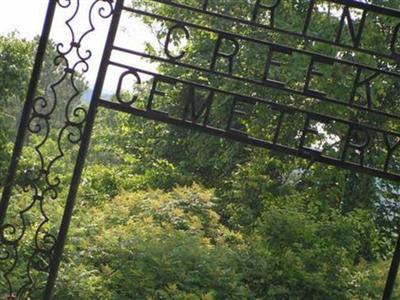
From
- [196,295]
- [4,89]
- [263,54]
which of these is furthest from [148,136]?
[196,295]


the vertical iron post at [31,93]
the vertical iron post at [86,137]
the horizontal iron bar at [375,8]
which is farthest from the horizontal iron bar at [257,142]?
the horizontal iron bar at [375,8]

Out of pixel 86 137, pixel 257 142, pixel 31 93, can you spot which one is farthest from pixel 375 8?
pixel 31 93

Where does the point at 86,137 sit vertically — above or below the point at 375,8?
below

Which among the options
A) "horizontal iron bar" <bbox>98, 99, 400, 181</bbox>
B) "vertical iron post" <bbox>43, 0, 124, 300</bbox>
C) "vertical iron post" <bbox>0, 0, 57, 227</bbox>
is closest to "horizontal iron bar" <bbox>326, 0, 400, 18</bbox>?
"horizontal iron bar" <bbox>98, 99, 400, 181</bbox>

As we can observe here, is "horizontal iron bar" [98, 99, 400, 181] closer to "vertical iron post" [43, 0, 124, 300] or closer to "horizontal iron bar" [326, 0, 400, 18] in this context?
"vertical iron post" [43, 0, 124, 300]

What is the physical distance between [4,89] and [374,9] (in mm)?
10790

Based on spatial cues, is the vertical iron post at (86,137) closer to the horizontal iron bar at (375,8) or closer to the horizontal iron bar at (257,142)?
the horizontal iron bar at (257,142)

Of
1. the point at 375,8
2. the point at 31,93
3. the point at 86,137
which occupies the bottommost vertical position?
the point at 86,137

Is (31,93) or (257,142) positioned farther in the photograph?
(31,93)

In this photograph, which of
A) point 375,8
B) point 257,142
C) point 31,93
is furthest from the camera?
point 31,93

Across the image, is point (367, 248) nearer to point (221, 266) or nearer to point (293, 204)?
point (293, 204)

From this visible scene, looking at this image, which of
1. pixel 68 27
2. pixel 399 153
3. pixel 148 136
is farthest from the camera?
pixel 148 136

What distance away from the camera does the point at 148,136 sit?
49.6 feet

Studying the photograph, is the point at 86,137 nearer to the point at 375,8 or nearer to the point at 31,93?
the point at 31,93
